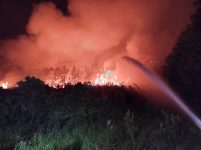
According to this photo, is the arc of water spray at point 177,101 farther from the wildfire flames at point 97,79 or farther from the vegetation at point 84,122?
the wildfire flames at point 97,79

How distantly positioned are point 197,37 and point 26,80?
13.5 feet

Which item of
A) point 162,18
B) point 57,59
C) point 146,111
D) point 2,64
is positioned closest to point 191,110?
point 146,111

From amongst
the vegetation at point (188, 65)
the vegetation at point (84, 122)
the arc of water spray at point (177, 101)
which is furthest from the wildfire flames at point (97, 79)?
the vegetation at point (188, 65)

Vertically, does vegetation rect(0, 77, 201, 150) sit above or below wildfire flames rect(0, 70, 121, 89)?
below

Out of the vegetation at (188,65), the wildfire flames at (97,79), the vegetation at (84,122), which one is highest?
the wildfire flames at (97,79)

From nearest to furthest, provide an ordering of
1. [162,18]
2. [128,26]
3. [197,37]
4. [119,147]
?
[119,147]
[197,37]
[162,18]
[128,26]

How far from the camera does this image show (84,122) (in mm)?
9281

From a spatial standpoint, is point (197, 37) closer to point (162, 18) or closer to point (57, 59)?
point (162, 18)

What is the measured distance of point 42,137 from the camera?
795cm

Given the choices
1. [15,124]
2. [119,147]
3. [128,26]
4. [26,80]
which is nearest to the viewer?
[119,147]

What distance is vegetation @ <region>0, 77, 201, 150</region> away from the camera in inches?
304

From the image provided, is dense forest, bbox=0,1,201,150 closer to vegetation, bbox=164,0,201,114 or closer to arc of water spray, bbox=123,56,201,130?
vegetation, bbox=164,0,201,114

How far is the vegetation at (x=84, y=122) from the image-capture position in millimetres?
7711

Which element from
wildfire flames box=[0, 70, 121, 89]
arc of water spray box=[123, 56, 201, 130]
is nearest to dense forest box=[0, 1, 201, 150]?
arc of water spray box=[123, 56, 201, 130]
